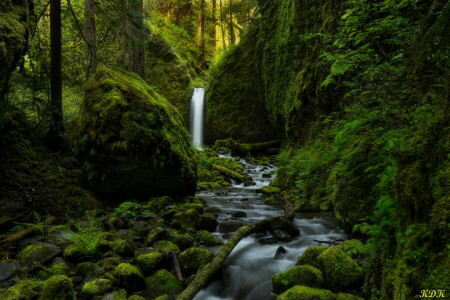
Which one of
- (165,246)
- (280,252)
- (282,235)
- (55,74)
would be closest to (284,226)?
(282,235)

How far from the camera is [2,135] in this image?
543 centimetres

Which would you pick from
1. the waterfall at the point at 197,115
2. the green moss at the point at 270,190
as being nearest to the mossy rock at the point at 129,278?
the green moss at the point at 270,190

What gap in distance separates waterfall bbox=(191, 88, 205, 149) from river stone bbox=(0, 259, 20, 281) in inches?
549

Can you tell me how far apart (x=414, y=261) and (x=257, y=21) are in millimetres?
16009

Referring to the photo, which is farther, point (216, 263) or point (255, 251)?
point (255, 251)

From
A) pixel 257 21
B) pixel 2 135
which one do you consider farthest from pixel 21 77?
pixel 257 21

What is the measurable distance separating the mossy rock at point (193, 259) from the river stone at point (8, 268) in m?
1.83

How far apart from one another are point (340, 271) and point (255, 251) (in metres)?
1.55

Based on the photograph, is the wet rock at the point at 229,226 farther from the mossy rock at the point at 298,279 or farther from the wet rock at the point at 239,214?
the mossy rock at the point at 298,279

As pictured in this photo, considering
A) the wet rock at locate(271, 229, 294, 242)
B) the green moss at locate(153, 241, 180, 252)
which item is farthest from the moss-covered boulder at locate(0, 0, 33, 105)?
the wet rock at locate(271, 229, 294, 242)

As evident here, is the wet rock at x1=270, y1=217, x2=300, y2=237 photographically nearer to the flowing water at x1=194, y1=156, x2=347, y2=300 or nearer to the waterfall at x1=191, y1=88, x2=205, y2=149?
the flowing water at x1=194, y1=156, x2=347, y2=300

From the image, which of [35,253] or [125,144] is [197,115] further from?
[35,253]

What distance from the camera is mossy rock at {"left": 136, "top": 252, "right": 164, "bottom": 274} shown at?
351 cm

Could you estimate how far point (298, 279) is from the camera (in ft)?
10.1
